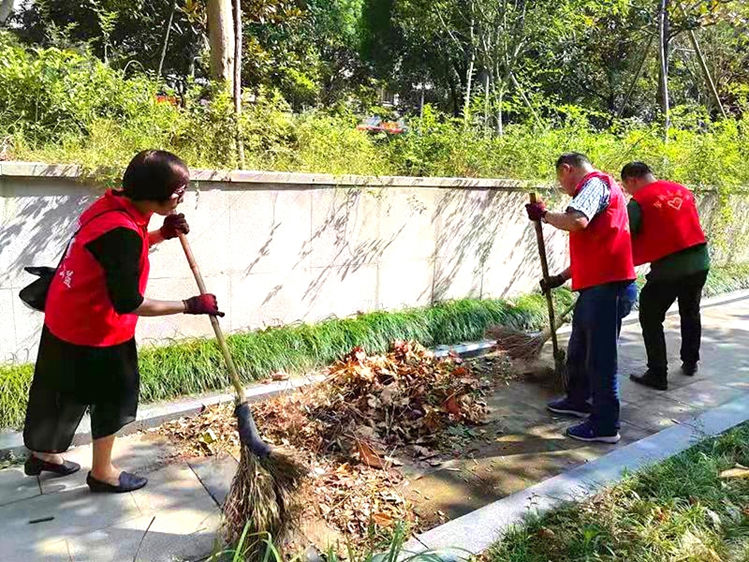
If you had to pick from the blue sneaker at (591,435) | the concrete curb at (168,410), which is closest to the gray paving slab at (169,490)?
the concrete curb at (168,410)

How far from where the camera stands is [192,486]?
3.20 meters

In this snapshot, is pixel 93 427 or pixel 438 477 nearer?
Result: pixel 93 427

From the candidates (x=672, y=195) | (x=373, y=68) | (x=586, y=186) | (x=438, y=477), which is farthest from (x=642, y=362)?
(x=373, y=68)

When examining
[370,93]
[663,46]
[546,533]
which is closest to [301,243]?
[546,533]

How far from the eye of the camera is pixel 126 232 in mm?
2604

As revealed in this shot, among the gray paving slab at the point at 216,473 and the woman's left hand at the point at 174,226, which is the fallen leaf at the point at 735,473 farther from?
the woman's left hand at the point at 174,226

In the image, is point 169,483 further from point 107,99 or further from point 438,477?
point 107,99

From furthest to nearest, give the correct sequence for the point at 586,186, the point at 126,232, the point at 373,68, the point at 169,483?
the point at 373,68, the point at 586,186, the point at 169,483, the point at 126,232

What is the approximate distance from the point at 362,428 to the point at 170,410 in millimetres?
1321

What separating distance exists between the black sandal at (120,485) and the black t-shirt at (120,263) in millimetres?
1065

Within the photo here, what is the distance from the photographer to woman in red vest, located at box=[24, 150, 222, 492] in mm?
2621

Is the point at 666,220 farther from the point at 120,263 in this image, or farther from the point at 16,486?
the point at 16,486

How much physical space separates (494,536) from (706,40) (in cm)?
1861

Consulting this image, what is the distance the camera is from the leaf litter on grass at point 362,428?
3047mm
